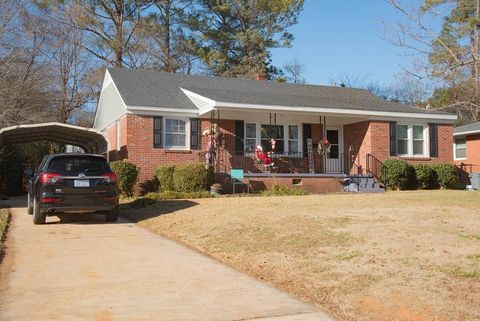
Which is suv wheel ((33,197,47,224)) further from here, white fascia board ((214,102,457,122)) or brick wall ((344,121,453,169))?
brick wall ((344,121,453,169))

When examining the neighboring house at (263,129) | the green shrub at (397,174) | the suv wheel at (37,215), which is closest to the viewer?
the suv wheel at (37,215)

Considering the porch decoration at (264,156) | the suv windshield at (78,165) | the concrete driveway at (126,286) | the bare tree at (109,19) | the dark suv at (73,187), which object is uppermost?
the bare tree at (109,19)

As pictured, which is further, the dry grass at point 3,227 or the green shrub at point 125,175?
the green shrub at point 125,175

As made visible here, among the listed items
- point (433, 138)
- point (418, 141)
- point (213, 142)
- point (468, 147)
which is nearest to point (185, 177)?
point (213, 142)

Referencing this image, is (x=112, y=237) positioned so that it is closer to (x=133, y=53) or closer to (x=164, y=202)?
(x=164, y=202)

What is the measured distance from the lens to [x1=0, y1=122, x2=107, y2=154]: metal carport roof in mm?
20219

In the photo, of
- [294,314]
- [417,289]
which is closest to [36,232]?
[294,314]

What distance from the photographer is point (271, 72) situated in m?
42.9

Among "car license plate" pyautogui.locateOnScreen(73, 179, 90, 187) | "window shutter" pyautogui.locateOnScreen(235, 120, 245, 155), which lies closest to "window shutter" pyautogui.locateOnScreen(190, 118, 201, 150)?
"window shutter" pyautogui.locateOnScreen(235, 120, 245, 155)

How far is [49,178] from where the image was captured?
37.3 ft

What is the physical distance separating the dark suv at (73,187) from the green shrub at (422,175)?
1403 centimetres

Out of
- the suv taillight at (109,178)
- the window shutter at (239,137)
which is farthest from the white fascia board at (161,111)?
the suv taillight at (109,178)

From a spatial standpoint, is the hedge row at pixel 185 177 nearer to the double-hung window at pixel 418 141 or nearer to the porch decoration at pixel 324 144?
the porch decoration at pixel 324 144

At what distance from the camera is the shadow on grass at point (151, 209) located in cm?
1334
